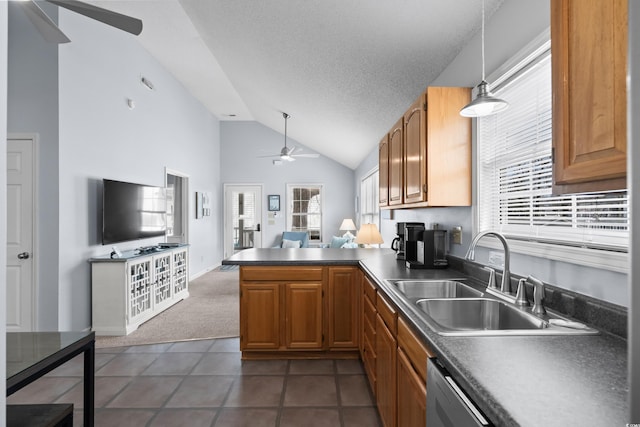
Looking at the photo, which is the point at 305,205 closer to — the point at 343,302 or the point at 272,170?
the point at 272,170

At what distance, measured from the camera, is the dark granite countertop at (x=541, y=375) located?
0.69 metres

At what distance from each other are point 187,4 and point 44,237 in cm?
263

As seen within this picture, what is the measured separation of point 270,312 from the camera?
2.88m

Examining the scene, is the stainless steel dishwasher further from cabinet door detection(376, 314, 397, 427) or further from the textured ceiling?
the textured ceiling

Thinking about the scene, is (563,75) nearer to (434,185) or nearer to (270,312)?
(434,185)

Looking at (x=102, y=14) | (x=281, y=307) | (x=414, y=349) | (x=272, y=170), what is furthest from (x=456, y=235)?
(x=272, y=170)

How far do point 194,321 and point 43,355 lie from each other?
116 inches

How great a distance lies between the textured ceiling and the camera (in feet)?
7.36

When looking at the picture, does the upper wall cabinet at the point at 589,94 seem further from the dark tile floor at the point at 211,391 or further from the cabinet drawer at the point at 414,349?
the dark tile floor at the point at 211,391

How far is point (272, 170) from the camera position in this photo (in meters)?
8.66

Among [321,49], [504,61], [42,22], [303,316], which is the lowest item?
[303,316]

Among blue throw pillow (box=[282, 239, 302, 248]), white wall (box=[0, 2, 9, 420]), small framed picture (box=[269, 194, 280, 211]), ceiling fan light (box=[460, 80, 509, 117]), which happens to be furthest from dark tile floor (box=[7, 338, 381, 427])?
small framed picture (box=[269, 194, 280, 211])

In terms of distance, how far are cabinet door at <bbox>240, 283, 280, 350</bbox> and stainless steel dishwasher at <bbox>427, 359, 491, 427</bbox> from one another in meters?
1.94

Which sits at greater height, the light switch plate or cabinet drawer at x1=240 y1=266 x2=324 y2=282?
the light switch plate
